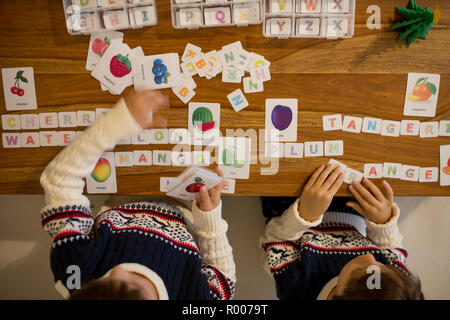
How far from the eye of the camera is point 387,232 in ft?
3.13

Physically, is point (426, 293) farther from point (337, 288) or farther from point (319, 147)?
point (319, 147)

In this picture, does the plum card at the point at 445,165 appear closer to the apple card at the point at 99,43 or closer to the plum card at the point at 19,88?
the apple card at the point at 99,43

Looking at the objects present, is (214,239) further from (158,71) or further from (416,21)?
(416,21)

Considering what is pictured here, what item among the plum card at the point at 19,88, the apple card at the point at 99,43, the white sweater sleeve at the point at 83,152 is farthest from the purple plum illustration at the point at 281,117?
the plum card at the point at 19,88

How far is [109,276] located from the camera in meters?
0.71

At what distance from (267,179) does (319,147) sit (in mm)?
185

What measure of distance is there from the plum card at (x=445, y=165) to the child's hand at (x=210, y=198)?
0.67 metres

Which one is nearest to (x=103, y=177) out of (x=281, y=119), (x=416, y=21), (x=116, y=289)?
(x=116, y=289)

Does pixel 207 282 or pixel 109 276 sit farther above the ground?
pixel 109 276

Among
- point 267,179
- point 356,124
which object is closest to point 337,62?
point 356,124

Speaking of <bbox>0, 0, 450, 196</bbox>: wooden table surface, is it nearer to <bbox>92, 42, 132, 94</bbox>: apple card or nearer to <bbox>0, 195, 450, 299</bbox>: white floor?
<bbox>92, 42, 132, 94</bbox>: apple card

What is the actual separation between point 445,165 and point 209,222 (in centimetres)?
74
